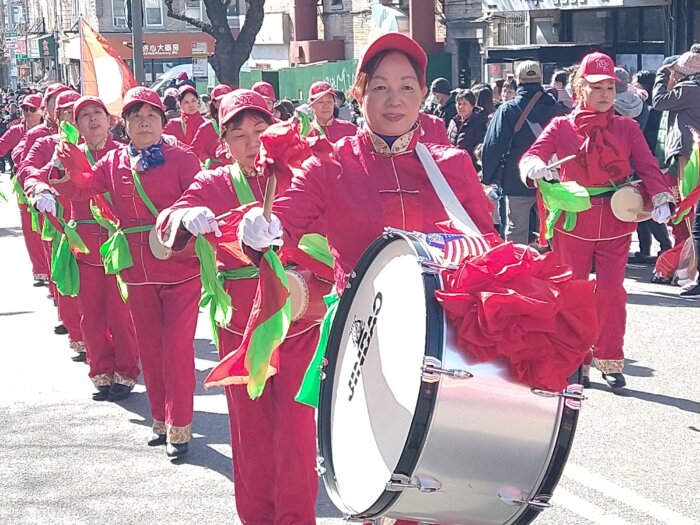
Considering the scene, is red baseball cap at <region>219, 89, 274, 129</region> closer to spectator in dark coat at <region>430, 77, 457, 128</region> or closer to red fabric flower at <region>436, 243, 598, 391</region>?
red fabric flower at <region>436, 243, 598, 391</region>

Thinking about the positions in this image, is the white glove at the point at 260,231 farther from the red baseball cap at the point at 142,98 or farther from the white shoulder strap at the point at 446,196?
the red baseball cap at the point at 142,98

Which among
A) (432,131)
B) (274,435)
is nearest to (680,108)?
(432,131)

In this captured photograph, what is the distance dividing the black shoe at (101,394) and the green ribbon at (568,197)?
3.00 m

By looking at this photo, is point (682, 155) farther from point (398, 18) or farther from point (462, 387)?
point (398, 18)

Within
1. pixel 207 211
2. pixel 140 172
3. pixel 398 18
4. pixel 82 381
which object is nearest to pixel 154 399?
pixel 140 172

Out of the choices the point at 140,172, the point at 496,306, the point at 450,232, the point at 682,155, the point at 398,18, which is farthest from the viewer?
the point at 398,18

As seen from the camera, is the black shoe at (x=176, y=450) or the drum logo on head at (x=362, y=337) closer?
the drum logo on head at (x=362, y=337)

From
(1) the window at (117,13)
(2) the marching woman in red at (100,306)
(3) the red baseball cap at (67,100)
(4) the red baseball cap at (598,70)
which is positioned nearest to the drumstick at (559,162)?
(4) the red baseball cap at (598,70)

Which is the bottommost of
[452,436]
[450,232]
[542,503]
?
[542,503]

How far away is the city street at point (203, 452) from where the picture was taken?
5.30 meters

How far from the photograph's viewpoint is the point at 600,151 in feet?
22.7

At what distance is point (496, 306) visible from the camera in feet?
9.71

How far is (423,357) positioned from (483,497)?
0.45 m

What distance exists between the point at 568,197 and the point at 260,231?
363cm
